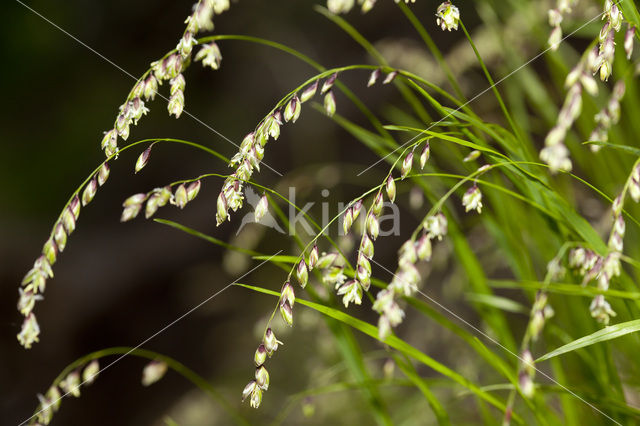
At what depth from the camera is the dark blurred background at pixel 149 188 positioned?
1913 millimetres

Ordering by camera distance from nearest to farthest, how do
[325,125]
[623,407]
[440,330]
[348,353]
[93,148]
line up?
1. [623,407]
2. [348,353]
3. [440,330]
4. [93,148]
5. [325,125]

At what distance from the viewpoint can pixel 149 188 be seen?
210 cm

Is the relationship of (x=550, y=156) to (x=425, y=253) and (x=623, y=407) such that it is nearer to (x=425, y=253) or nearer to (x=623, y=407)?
(x=425, y=253)

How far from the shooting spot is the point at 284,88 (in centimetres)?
232

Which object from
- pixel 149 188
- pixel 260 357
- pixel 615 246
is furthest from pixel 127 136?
pixel 149 188

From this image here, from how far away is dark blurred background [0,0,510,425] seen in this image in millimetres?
1913

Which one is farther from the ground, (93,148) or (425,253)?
(93,148)

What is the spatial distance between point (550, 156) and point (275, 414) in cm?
177

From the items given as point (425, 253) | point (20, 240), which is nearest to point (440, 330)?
point (425, 253)

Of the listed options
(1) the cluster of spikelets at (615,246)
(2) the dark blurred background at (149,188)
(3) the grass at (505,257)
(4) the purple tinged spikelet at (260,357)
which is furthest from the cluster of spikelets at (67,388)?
(2) the dark blurred background at (149,188)

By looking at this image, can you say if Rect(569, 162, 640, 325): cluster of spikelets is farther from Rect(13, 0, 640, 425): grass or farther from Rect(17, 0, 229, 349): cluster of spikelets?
Rect(17, 0, 229, 349): cluster of spikelets

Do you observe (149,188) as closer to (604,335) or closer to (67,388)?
(67,388)

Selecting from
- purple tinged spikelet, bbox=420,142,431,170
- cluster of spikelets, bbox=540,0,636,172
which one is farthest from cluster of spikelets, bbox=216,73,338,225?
cluster of spikelets, bbox=540,0,636,172

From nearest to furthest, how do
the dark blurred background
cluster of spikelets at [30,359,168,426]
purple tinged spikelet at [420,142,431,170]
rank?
purple tinged spikelet at [420,142,431,170] → cluster of spikelets at [30,359,168,426] → the dark blurred background
